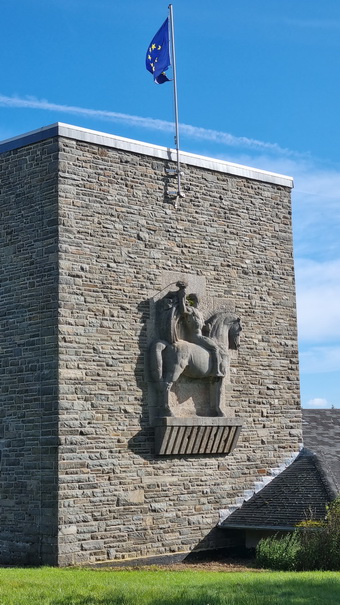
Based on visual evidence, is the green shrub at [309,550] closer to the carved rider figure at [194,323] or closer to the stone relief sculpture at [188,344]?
the stone relief sculpture at [188,344]

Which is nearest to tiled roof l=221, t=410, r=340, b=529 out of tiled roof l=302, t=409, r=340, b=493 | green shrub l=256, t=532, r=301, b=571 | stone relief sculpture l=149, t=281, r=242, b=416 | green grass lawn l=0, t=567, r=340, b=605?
tiled roof l=302, t=409, r=340, b=493

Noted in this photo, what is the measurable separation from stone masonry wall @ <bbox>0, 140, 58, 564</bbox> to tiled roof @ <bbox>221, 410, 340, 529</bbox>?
4363 mm

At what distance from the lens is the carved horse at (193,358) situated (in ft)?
58.0

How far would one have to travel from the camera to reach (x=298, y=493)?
18922 millimetres

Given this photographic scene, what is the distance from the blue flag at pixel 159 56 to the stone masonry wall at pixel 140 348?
2011mm

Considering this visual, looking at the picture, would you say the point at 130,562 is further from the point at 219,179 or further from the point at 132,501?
the point at 219,179

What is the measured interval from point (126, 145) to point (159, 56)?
8.29 ft

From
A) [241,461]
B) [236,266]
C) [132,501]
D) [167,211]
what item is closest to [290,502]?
[241,461]

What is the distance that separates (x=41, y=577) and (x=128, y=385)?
4.29m

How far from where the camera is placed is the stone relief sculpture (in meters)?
17.7

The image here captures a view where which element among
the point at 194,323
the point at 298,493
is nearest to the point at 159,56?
the point at 194,323

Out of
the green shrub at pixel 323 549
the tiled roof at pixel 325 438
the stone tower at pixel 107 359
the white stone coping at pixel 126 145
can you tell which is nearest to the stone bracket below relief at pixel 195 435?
the stone tower at pixel 107 359

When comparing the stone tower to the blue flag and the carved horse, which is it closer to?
the carved horse

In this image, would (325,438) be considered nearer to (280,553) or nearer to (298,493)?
(298,493)
